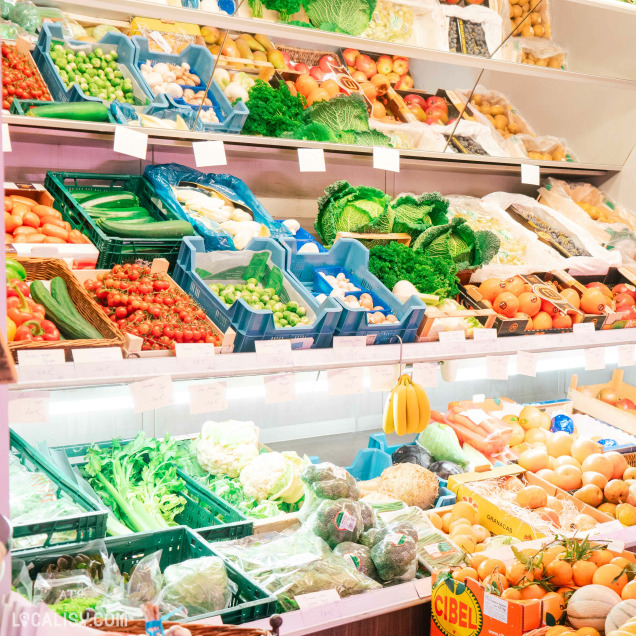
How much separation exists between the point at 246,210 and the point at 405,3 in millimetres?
1185

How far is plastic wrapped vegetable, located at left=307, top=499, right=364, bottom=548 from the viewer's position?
2.45m

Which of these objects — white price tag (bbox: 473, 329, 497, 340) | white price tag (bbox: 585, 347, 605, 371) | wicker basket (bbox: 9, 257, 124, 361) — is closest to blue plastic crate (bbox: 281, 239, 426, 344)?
white price tag (bbox: 473, 329, 497, 340)

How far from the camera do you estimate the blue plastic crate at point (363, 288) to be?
9.16 feet

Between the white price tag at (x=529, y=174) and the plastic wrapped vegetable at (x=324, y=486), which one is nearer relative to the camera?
the plastic wrapped vegetable at (x=324, y=486)

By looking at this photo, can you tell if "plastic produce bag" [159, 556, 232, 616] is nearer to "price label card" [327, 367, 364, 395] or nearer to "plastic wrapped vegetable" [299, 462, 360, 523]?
"plastic wrapped vegetable" [299, 462, 360, 523]

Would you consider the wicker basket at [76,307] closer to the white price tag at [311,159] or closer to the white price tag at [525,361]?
the white price tag at [311,159]

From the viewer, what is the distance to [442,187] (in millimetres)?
4449

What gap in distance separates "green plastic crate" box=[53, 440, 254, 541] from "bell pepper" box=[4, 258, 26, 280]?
2.40 feet

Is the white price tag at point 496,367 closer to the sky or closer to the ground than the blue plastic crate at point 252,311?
closer to the ground

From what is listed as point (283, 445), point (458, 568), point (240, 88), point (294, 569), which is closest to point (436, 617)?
point (458, 568)

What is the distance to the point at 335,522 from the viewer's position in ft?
8.04

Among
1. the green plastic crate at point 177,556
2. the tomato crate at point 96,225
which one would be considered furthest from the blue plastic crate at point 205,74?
the green plastic crate at point 177,556

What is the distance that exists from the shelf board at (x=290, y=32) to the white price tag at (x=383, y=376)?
139 cm

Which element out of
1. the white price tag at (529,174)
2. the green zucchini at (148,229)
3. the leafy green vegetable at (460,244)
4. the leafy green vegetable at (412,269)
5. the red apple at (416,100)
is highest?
the red apple at (416,100)
